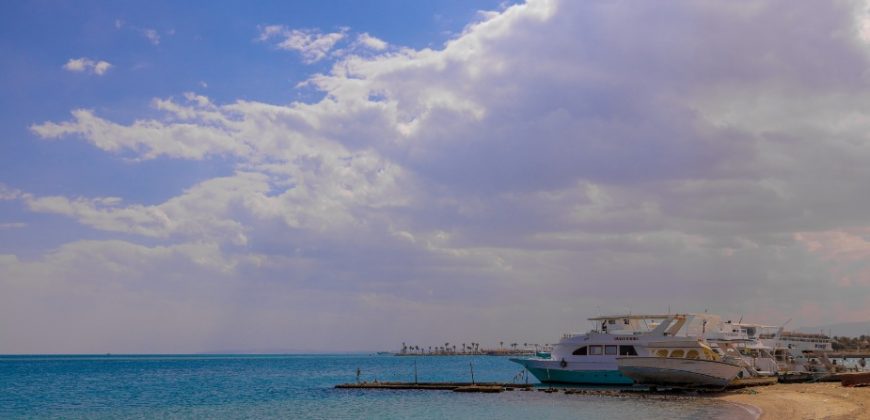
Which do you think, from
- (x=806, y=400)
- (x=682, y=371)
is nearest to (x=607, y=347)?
(x=682, y=371)

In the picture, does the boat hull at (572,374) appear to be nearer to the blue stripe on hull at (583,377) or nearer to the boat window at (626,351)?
the blue stripe on hull at (583,377)

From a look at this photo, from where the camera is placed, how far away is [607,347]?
196 feet

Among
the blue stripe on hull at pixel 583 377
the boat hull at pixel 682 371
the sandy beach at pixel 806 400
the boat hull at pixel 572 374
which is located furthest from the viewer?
the boat hull at pixel 572 374

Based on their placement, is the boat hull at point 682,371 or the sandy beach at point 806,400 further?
the boat hull at point 682,371

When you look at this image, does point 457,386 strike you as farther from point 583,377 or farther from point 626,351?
point 626,351

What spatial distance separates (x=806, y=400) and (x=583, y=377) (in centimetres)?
2075

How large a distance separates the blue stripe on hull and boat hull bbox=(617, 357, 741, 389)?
4886mm

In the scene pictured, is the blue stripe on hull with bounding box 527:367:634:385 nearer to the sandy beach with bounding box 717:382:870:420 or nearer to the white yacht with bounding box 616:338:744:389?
the white yacht with bounding box 616:338:744:389

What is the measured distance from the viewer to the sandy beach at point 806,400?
3541 centimetres

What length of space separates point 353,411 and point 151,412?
15.6 metres

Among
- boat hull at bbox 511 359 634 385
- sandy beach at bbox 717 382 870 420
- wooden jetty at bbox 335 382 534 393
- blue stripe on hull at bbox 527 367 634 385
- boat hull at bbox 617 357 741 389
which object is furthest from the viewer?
boat hull at bbox 511 359 634 385

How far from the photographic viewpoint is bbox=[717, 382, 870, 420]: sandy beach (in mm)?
35406

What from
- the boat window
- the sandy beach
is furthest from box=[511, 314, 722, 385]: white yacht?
the sandy beach

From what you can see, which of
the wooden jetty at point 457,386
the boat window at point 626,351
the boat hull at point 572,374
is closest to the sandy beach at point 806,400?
the boat window at point 626,351
